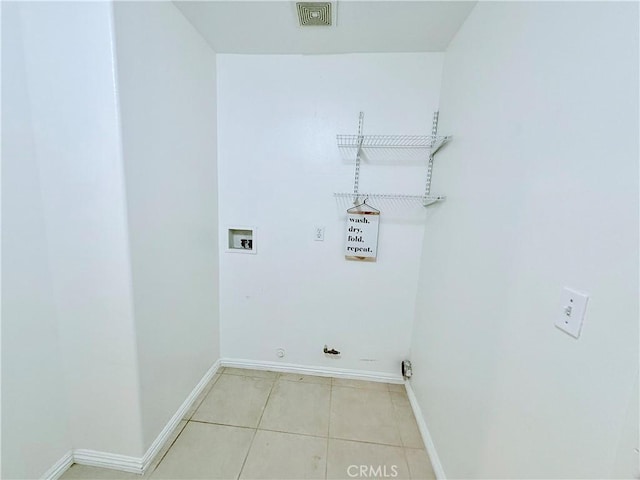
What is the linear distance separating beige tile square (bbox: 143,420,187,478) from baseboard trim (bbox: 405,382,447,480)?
1509 millimetres

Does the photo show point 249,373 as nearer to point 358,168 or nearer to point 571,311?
point 358,168

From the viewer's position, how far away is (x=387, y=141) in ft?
5.88

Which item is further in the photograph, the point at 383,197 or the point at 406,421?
the point at 383,197

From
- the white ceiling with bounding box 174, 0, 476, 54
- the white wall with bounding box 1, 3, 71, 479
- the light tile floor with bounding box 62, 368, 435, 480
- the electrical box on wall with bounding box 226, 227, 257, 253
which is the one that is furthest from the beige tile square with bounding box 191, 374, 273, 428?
the white ceiling with bounding box 174, 0, 476, 54

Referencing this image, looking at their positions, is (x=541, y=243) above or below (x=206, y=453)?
above

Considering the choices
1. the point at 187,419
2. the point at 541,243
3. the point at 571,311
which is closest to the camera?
the point at 571,311

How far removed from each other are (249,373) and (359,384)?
0.92 m

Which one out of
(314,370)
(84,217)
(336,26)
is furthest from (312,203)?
(314,370)

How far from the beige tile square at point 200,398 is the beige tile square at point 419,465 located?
140cm

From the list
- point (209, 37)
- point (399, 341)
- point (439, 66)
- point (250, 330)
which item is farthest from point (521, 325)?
point (209, 37)

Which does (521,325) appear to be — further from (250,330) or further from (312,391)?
(250,330)

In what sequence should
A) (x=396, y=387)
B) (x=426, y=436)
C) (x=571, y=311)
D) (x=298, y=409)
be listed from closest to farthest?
(x=571, y=311) < (x=426, y=436) < (x=298, y=409) < (x=396, y=387)

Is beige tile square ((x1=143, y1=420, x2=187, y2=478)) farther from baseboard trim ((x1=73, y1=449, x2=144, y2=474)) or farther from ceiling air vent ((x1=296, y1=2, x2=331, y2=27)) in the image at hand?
ceiling air vent ((x1=296, y1=2, x2=331, y2=27))

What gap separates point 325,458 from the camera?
55.8 inches
